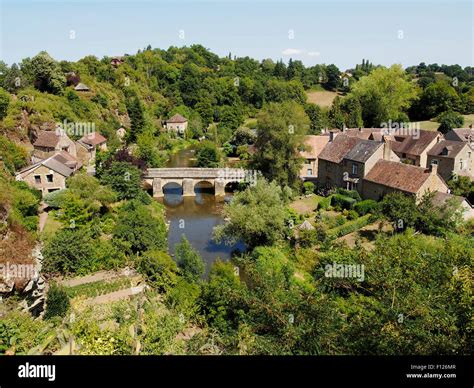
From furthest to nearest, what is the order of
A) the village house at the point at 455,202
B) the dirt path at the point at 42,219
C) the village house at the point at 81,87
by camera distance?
1. the village house at the point at 81,87
2. the dirt path at the point at 42,219
3. the village house at the point at 455,202

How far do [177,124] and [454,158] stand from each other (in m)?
48.6

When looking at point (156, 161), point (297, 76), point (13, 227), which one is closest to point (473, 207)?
point (13, 227)

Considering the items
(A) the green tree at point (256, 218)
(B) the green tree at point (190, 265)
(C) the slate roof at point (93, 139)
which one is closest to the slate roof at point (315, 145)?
(A) the green tree at point (256, 218)

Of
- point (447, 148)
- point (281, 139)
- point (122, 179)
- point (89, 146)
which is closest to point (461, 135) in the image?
point (447, 148)

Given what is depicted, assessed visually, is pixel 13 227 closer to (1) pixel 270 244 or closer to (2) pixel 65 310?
(2) pixel 65 310

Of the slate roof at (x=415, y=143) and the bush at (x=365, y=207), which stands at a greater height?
the slate roof at (x=415, y=143)

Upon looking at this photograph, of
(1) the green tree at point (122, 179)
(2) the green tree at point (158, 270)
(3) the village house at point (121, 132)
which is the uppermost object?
(3) the village house at point (121, 132)

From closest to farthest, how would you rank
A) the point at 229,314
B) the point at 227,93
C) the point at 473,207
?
the point at 229,314, the point at 473,207, the point at 227,93

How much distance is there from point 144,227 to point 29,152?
63.1ft

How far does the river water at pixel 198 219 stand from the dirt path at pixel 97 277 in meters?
4.91

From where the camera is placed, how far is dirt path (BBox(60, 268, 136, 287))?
879 inches

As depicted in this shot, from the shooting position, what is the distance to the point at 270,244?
27.0 m

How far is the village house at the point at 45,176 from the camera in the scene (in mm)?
32688

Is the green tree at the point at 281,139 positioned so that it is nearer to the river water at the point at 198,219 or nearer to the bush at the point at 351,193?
the bush at the point at 351,193
